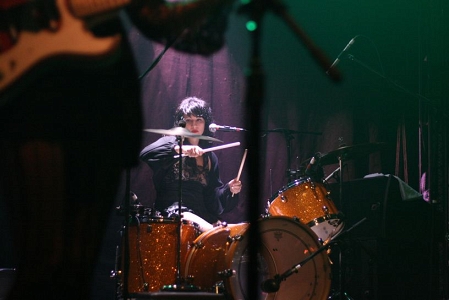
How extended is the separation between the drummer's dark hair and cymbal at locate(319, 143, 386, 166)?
1080 millimetres

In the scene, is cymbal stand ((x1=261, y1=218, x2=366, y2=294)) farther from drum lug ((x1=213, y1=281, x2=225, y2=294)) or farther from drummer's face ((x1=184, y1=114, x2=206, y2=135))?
drummer's face ((x1=184, y1=114, x2=206, y2=135))

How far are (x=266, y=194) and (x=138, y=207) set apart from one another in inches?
67.2

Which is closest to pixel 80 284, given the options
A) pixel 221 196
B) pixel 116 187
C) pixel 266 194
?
pixel 116 187

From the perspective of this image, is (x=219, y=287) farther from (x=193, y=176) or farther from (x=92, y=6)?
(x=92, y=6)

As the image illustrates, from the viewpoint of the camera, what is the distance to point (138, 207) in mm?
3600

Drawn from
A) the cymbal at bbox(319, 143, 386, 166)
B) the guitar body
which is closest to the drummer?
the cymbal at bbox(319, 143, 386, 166)

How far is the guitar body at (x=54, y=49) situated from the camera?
6.23ft

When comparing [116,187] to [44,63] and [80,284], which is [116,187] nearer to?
[80,284]

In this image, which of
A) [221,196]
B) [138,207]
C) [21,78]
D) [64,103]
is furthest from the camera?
[221,196]

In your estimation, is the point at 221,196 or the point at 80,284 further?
the point at 221,196

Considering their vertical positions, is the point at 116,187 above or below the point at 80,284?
above

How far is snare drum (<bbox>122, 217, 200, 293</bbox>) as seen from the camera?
3529mm

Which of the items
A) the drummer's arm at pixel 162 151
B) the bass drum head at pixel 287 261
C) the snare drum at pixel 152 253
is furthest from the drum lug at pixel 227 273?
the drummer's arm at pixel 162 151

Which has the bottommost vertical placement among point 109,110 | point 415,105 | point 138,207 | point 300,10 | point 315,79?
point 138,207
